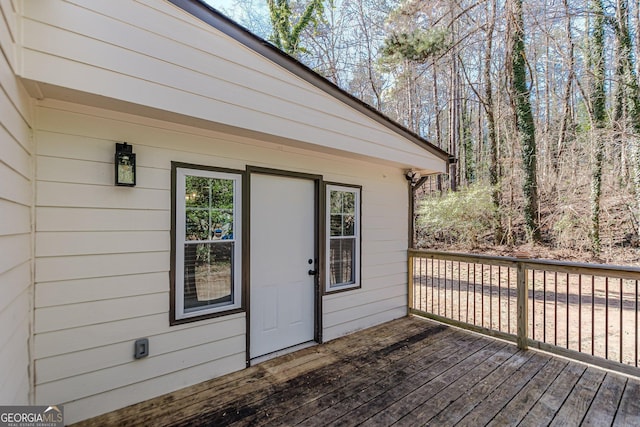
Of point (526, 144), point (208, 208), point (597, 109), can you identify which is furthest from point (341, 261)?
point (597, 109)

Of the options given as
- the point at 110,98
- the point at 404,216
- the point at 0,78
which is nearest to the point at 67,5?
the point at 110,98

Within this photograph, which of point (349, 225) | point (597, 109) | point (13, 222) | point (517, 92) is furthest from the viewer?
point (517, 92)

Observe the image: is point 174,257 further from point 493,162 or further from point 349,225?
point 493,162

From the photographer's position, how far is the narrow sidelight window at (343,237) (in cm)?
374

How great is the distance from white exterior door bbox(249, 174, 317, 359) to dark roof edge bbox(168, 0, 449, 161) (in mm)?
1005

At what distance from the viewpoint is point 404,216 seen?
4.64 m

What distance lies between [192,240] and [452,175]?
37.1ft

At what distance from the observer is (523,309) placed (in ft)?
11.3

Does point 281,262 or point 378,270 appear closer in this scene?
point 281,262

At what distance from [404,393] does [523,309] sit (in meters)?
1.86

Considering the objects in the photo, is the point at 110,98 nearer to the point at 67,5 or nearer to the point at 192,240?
the point at 67,5

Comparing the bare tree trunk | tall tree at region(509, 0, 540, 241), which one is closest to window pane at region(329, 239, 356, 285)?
the bare tree trunk

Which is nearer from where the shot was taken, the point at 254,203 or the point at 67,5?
the point at 67,5

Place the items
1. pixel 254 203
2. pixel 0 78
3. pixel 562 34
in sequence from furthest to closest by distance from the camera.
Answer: pixel 562 34 < pixel 254 203 < pixel 0 78
